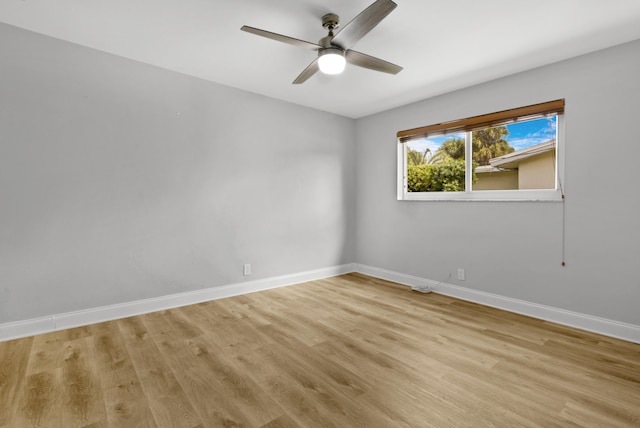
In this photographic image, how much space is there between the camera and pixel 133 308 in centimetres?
285

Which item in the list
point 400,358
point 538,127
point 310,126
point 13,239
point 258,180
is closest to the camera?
point 400,358

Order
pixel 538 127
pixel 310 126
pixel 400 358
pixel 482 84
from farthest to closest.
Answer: pixel 310 126 → pixel 482 84 → pixel 538 127 → pixel 400 358

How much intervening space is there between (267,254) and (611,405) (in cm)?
315

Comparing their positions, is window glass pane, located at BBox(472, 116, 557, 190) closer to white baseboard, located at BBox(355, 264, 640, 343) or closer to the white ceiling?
the white ceiling

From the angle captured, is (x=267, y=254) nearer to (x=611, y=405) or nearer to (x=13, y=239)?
(x=13, y=239)

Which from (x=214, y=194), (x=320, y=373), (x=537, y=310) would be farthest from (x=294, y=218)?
(x=537, y=310)

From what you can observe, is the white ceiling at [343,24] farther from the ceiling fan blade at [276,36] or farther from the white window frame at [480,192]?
the white window frame at [480,192]

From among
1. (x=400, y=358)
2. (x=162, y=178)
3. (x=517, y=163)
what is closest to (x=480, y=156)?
(x=517, y=163)

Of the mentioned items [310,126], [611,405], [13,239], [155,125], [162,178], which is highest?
[310,126]

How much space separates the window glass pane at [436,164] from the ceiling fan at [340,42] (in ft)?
5.44

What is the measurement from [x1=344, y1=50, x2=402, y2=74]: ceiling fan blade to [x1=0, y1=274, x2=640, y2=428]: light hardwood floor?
84.1 inches

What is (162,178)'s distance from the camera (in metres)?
3.02

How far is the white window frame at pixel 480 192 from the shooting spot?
9.07 feet

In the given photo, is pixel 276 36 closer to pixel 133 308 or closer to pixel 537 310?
pixel 133 308
